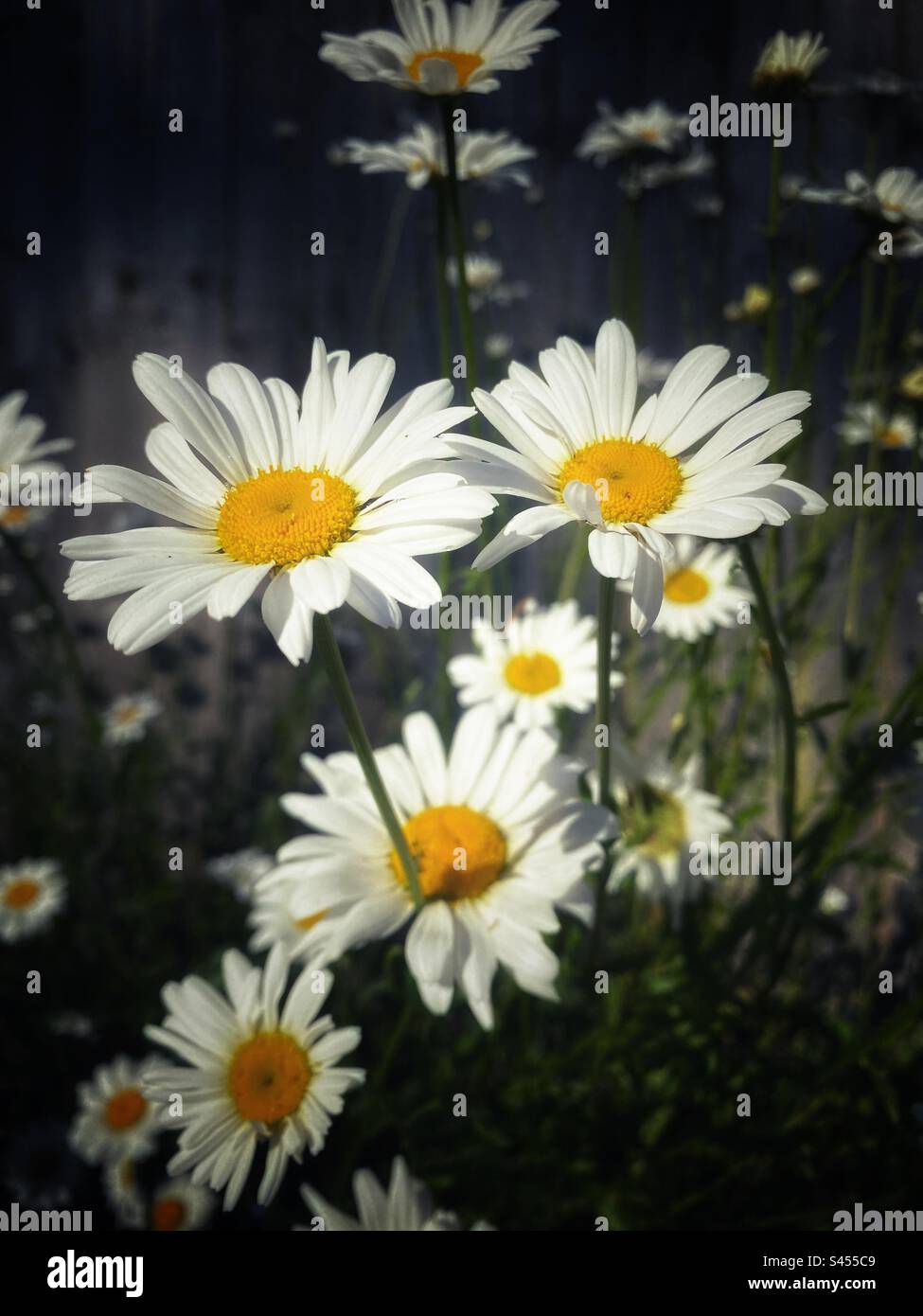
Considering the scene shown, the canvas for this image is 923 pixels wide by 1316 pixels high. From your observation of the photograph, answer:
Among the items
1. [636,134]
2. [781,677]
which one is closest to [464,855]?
[781,677]

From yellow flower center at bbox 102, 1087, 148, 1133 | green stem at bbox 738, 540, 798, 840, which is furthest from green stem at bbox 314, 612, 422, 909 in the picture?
yellow flower center at bbox 102, 1087, 148, 1133

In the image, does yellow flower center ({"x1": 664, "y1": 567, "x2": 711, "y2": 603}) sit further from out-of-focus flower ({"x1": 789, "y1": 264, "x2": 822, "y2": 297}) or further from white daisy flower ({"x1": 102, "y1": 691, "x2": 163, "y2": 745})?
white daisy flower ({"x1": 102, "y1": 691, "x2": 163, "y2": 745})

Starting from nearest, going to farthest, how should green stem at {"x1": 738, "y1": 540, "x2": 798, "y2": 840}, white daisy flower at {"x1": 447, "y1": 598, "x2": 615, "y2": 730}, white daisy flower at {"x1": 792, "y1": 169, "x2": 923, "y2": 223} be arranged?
green stem at {"x1": 738, "y1": 540, "x2": 798, "y2": 840} → white daisy flower at {"x1": 792, "y1": 169, "x2": 923, "y2": 223} → white daisy flower at {"x1": 447, "y1": 598, "x2": 615, "y2": 730}

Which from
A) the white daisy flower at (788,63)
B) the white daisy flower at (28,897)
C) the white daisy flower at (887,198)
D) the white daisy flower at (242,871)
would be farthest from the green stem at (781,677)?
the white daisy flower at (28,897)

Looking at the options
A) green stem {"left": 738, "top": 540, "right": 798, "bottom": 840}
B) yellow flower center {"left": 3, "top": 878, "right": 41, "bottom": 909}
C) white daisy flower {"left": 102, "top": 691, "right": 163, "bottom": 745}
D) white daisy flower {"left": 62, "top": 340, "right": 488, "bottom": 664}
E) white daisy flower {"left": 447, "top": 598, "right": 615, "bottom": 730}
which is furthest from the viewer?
white daisy flower {"left": 102, "top": 691, "right": 163, "bottom": 745}

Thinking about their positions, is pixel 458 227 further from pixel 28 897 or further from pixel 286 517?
pixel 28 897

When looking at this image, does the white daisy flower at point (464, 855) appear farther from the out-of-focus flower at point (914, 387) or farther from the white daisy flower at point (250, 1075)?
the out-of-focus flower at point (914, 387)
